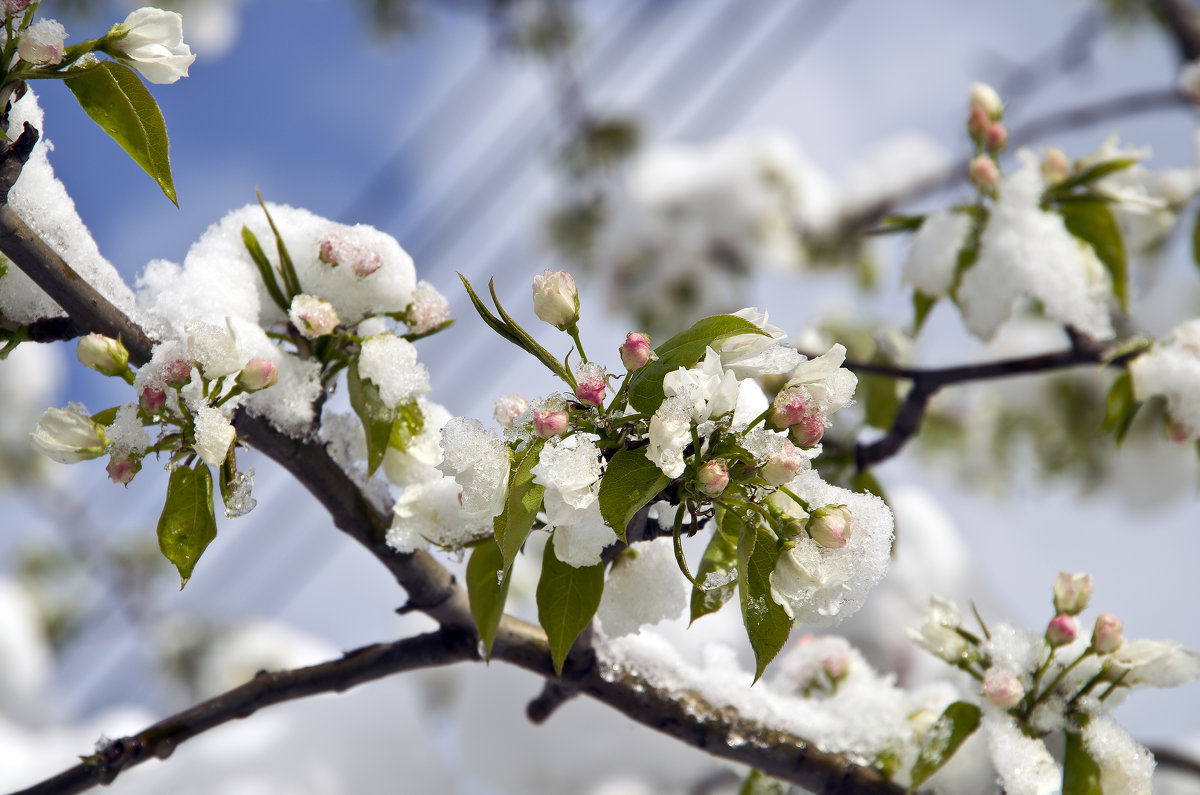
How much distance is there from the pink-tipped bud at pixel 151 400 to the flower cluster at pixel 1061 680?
53 cm

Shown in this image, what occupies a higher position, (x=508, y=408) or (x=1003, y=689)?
(x=508, y=408)

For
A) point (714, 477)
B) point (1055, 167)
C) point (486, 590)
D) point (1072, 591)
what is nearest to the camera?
point (714, 477)

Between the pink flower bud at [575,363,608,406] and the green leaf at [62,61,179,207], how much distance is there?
24 cm

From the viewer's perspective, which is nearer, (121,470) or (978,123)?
(121,470)

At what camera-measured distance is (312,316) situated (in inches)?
20.6

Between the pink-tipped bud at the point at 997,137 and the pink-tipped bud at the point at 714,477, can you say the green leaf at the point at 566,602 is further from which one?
the pink-tipped bud at the point at 997,137

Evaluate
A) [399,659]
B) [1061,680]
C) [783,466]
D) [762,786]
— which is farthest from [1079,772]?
[399,659]

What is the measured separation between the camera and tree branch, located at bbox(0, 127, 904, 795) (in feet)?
1.60

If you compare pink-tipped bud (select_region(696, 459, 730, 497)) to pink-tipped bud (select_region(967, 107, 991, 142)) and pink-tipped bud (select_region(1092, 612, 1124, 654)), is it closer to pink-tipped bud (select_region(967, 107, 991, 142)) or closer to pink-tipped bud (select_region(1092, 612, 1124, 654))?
pink-tipped bud (select_region(1092, 612, 1124, 654))

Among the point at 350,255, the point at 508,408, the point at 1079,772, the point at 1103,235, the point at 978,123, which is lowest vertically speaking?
the point at 1079,772

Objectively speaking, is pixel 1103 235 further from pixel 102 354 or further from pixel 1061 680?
pixel 102 354

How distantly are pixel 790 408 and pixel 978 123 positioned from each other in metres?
0.57

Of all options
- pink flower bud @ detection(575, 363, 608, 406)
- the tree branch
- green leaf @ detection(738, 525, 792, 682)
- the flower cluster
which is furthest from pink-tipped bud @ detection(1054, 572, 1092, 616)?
pink flower bud @ detection(575, 363, 608, 406)

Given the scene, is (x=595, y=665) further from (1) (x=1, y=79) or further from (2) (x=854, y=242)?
(2) (x=854, y=242)
